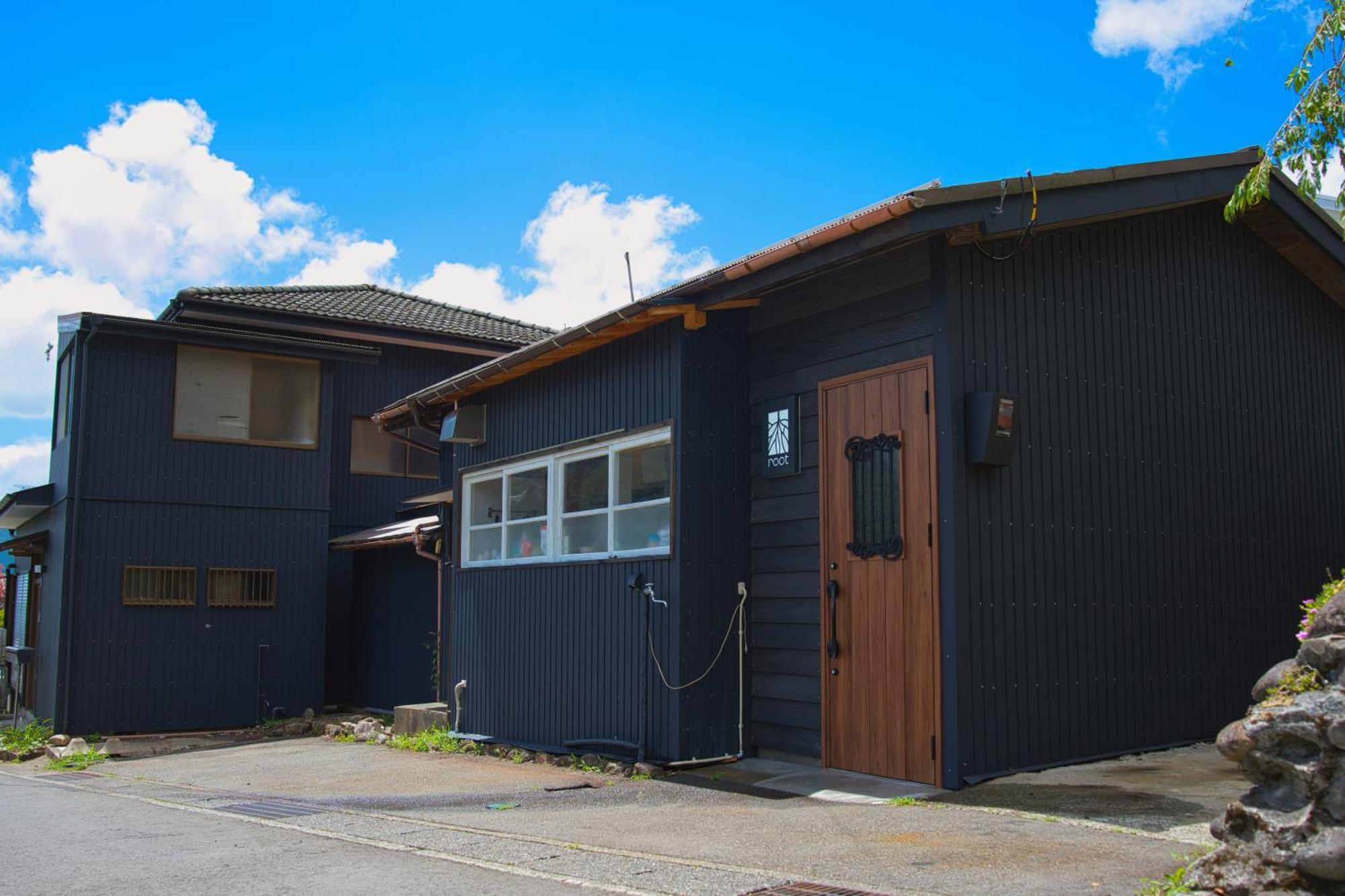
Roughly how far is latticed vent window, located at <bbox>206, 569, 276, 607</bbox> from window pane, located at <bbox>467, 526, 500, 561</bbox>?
572 centimetres

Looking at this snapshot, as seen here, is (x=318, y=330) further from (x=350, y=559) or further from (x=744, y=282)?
(x=744, y=282)

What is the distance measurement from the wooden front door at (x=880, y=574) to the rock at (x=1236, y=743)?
10.1ft

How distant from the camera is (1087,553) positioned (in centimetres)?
832

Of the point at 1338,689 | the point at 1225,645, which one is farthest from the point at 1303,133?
the point at 1225,645

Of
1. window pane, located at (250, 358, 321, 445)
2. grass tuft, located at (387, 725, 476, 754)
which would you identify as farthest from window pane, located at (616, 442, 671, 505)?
window pane, located at (250, 358, 321, 445)

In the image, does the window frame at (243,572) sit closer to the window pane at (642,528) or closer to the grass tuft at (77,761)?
the grass tuft at (77,761)

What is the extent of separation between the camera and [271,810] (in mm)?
8508

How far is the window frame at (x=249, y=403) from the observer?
16.3m

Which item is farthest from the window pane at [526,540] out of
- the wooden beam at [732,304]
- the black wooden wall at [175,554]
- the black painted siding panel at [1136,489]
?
the black wooden wall at [175,554]

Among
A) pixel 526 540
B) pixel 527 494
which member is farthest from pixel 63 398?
pixel 526 540

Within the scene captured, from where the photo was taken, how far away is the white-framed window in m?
9.56

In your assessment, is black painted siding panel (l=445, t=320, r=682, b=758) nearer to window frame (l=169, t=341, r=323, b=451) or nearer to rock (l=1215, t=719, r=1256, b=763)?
rock (l=1215, t=719, r=1256, b=763)

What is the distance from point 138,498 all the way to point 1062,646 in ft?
41.4

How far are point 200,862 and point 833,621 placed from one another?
439 cm
